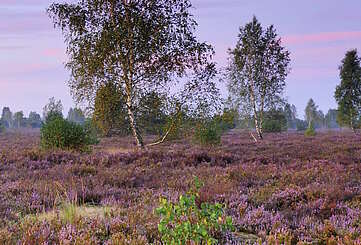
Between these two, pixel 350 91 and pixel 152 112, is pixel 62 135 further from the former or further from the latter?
pixel 350 91

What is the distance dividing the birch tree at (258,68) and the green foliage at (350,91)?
11.7 m

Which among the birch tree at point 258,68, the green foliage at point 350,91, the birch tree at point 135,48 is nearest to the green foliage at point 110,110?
the birch tree at point 135,48

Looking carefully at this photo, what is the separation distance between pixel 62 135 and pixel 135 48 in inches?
218

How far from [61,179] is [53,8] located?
36.3 feet

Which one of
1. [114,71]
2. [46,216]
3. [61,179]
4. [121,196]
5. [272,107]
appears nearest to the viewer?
[46,216]

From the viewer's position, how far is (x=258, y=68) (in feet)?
112

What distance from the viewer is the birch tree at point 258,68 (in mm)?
34219

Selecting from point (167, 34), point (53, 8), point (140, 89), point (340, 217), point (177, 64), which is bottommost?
point (340, 217)

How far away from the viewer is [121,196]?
7633mm

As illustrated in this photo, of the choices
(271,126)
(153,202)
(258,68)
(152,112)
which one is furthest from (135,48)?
(271,126)

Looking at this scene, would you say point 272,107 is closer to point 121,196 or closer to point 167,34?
point 167,34

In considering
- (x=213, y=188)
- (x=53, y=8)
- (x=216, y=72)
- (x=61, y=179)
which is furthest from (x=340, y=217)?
(x=53, y=8)

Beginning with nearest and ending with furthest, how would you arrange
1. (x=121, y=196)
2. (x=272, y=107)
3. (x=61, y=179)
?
(x=121, y=196), (x=61, y=179), (x=272, y=107)

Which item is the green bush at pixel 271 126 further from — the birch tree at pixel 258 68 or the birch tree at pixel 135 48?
the birch tree at pixel 135 48
